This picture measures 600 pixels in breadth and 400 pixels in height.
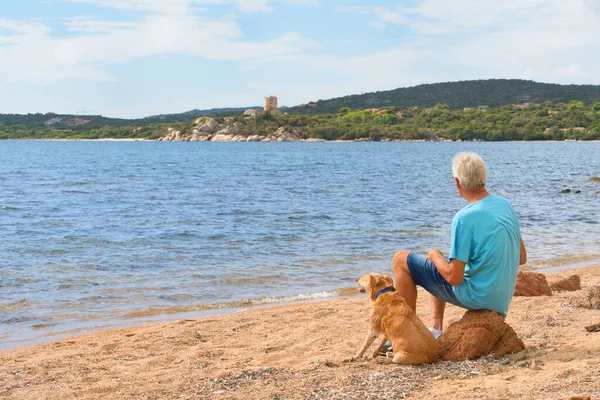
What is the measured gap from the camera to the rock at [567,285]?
8.80 m

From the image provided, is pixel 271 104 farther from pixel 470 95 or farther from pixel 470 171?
pixel 470 171

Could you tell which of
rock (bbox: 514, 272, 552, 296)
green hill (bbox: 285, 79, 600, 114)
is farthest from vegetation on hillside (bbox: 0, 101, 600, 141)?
rock (bbox: 514, 272, 552, 296)

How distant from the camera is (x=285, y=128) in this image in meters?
135

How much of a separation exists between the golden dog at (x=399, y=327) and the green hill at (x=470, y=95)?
15703 cm

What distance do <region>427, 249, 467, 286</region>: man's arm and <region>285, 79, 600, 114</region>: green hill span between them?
157m

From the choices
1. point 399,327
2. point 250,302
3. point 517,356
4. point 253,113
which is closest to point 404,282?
point 399,327

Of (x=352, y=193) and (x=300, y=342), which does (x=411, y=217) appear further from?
(x=300, y=342)

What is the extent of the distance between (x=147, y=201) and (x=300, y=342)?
64.0 feet

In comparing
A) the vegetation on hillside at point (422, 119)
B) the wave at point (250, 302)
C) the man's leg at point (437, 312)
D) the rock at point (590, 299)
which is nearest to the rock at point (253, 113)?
the vegetation on hillside at point (422, 119)

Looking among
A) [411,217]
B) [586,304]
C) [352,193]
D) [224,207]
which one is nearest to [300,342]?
[586,304]

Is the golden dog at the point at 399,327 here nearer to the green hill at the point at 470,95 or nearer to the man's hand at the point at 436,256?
the man's hand at the point at 436,256

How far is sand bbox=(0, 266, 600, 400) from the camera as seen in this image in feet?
14.8

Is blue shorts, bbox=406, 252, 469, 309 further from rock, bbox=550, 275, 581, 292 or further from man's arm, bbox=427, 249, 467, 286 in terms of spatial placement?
rock, bbox=550, 275, 581, 292

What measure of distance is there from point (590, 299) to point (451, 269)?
3.31 m
